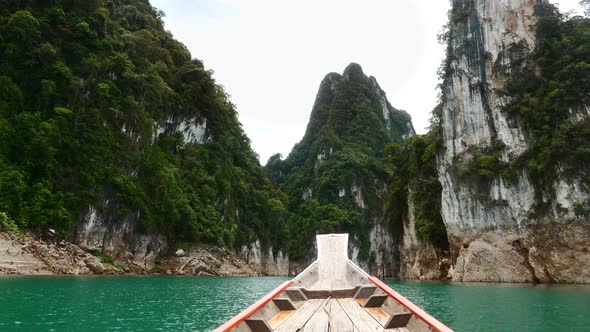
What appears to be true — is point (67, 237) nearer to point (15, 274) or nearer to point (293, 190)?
point (15, 274)

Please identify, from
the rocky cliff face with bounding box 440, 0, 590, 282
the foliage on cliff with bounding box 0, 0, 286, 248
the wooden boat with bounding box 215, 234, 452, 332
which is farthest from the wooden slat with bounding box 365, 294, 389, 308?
A: the rocky cliff face with bounding box 440, 0, 590, 282

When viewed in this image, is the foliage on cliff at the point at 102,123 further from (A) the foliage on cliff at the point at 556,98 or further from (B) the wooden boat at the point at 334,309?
(A) the foliage on cliff at the point at 556,98

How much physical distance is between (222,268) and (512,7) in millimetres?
34709

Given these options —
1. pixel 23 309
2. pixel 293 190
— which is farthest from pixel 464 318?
pixel 293 190

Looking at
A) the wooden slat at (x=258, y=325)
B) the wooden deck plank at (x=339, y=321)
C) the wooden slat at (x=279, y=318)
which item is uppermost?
the wooden slat at (x=258, y=325)

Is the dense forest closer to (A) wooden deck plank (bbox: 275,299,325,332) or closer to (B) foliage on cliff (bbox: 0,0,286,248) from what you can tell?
(B) foliage on cliff (bbox: 0,0,286,248)

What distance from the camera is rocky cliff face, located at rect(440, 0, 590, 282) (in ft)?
88.3

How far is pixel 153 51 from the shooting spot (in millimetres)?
41281

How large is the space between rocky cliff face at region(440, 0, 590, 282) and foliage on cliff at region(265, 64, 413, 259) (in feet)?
115

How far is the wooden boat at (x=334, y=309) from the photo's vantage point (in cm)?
315

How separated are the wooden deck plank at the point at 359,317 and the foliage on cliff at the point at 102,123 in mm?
25627

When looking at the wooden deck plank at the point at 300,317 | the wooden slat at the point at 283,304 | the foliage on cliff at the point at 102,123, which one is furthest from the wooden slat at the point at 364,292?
the foliage on cliff at the point at 102,123

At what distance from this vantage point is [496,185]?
31.4 metres

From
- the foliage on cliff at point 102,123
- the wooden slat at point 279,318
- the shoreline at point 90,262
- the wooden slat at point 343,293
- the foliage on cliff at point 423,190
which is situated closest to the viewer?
the wooden slat at point 279,318
